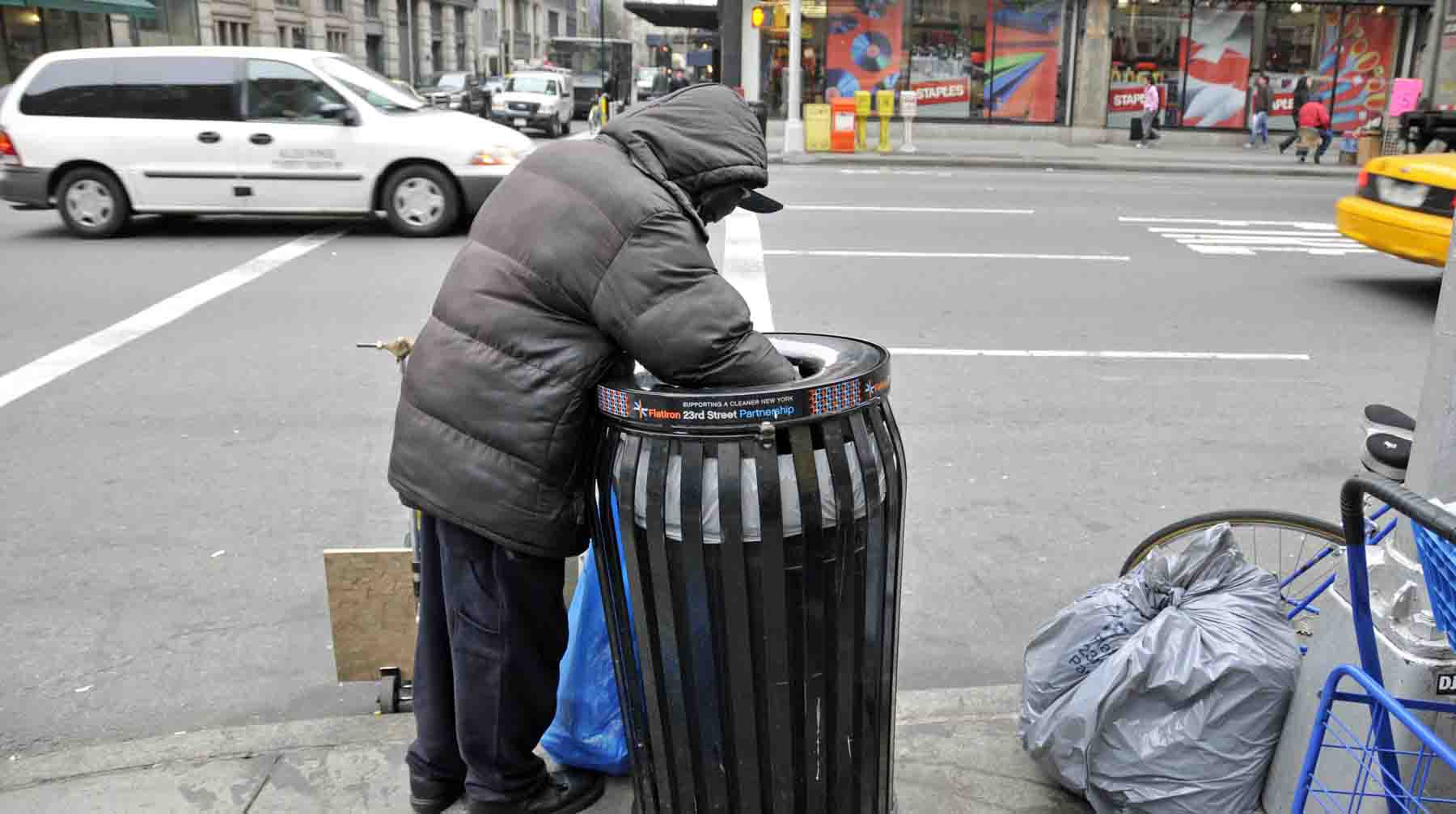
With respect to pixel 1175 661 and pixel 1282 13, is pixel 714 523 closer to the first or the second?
pixel 1175 661

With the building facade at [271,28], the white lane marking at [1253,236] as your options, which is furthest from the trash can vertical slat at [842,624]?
the building facade at [271,28]

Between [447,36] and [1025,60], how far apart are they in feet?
142

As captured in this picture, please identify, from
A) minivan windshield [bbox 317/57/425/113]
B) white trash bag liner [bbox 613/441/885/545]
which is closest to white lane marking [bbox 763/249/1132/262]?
minivan windshield [bbox 317/57/425/113]

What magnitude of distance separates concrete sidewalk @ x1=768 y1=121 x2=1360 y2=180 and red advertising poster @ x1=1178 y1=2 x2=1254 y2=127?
580 mm

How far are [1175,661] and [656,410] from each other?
1420 millimetres

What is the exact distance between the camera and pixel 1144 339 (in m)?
8.06

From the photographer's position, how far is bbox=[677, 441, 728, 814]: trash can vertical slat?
2.24 metres

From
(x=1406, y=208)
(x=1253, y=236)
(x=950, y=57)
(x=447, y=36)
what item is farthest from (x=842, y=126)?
(x=447, y=36)

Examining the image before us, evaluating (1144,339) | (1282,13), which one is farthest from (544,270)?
(1282,13)

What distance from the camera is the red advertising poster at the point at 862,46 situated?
89.9 ft

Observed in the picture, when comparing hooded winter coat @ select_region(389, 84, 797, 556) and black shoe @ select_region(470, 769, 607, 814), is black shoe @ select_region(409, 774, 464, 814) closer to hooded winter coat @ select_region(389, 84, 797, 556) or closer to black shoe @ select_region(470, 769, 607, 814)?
black shoe @ select_region(470, 769, 607, 814)

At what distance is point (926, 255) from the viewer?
1111cm

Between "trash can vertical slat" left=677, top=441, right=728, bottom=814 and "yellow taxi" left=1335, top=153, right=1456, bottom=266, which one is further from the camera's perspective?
"yellow taxi" left=1335, top=153, right=1456, bottom=266

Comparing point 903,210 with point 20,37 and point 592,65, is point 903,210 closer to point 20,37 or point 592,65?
point 20,37
